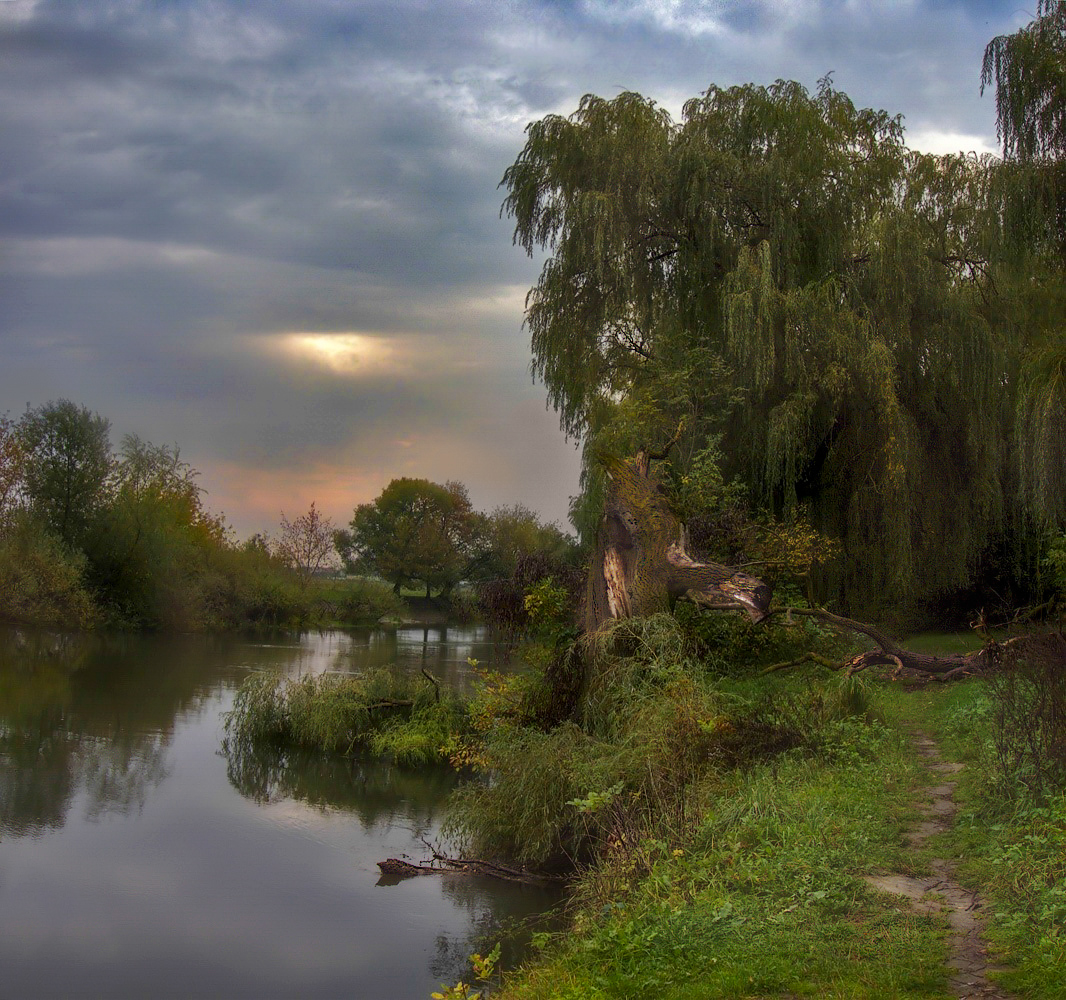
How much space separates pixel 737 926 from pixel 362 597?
47.1 metres

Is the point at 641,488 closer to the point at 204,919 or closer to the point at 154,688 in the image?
the point at 204,919

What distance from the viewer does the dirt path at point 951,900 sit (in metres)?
4.52

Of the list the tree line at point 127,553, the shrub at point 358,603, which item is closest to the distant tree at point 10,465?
the tree line at point 127,553

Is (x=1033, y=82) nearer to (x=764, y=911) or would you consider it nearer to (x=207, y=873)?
(x=764, y=911)

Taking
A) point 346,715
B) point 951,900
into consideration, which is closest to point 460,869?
point 951,900

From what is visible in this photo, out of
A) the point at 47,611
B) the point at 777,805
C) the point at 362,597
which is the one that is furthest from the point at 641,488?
the point at 362,597

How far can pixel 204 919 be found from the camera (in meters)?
9.50

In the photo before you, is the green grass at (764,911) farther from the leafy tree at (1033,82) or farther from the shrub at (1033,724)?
the leafy tree at (1033,82)

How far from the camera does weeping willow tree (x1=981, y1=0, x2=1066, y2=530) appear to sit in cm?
1212

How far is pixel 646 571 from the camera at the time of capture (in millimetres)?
12375

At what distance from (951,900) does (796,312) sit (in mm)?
13425

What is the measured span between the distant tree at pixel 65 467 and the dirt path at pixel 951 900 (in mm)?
38390

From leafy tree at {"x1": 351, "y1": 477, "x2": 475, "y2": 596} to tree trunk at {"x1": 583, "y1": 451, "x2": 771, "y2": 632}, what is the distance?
158 ft

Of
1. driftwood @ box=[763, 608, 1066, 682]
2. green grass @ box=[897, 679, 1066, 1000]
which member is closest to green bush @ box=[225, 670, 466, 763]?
driftwood @ box=[763, 608, 1066, 682]
